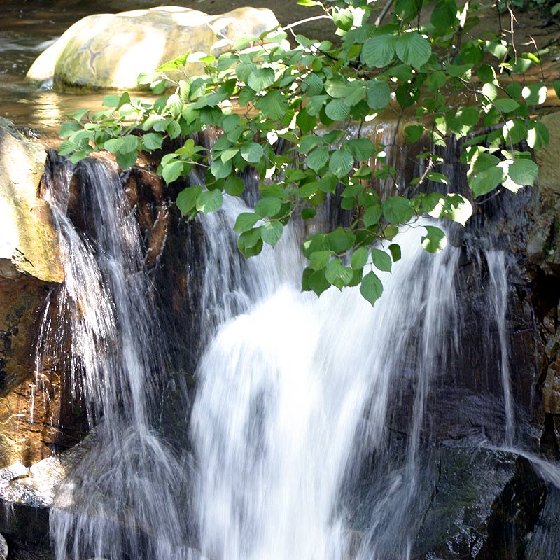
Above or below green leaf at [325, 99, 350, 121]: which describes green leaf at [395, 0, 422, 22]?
above

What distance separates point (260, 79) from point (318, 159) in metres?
0.38

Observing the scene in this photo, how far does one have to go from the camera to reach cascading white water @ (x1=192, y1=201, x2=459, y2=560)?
439cm

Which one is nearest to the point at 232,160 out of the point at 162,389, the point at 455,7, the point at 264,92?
the point at 264,92

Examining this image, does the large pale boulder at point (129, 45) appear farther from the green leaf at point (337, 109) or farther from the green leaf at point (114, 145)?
the green leaf at point (337, 109)

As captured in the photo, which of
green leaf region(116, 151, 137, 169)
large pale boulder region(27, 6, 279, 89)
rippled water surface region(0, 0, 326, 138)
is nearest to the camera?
green leaf region(116, 151, 137, 169)

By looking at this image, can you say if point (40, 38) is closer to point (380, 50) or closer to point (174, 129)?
point (174, 129)

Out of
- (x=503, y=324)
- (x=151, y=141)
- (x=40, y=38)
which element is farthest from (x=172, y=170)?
(x=40, y=38)

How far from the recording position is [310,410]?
4.58 metres

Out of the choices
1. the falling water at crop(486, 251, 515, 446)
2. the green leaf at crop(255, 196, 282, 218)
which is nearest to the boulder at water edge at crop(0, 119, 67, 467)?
the green leaf at crop(255, 196, 282, 218)

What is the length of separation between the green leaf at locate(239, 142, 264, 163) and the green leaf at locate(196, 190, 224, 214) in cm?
16

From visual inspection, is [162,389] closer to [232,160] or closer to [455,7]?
[232,160]

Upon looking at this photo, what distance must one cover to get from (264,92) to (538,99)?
3.24 ft

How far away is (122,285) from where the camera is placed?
15.9ft

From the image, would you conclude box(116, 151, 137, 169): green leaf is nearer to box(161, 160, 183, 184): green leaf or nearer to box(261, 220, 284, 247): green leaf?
box(161, 160, 183, 184): green leaf
